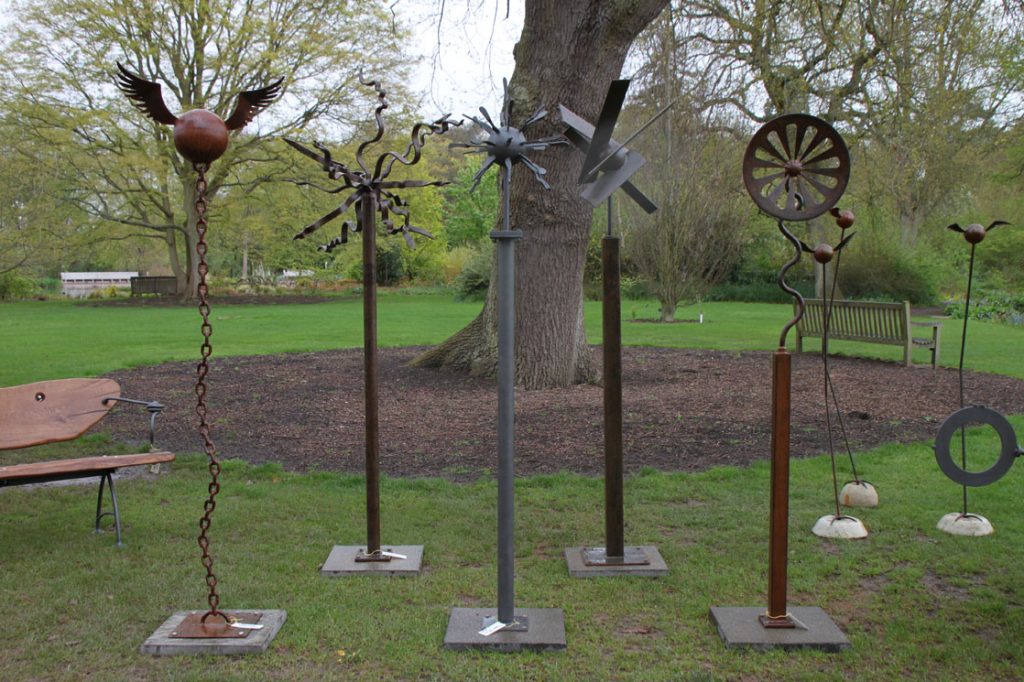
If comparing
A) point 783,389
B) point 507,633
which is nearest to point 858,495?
point 783,389

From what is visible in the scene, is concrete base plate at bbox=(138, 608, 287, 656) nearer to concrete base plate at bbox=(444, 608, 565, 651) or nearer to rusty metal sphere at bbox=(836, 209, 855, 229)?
concrete base plate at bbox=(444, 608, 565, 651)

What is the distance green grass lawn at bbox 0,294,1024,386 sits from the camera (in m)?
13.5

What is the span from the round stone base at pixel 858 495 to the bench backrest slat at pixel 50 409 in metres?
4.60

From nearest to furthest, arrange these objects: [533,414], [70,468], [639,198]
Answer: [639,198]
[70,468]
[533,414]

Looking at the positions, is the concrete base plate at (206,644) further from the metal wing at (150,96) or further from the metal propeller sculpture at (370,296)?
the metal wing at (150,96)

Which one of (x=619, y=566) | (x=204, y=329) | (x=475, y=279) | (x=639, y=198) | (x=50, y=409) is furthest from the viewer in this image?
(x=475, y=279)

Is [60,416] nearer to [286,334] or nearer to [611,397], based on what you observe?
[611,397]

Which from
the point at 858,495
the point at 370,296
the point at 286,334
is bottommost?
the point at 858,495

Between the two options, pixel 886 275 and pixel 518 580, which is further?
pixel 886 275

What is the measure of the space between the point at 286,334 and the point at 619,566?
15.3 metres

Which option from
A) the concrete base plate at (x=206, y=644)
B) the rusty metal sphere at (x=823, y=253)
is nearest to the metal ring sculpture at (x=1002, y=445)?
the rusty metal sphere at (x=823, y=253)

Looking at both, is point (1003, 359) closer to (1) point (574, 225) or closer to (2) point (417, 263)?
(1) point (574, 225)

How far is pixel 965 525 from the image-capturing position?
4.86m

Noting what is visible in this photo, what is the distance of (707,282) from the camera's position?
21.8m
